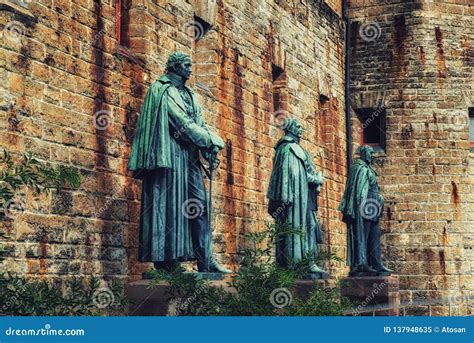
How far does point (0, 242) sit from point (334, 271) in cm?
1078

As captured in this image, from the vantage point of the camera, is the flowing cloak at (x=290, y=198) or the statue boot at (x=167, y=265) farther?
the flowing cloak at (x=290, y=198)

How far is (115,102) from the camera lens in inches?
436

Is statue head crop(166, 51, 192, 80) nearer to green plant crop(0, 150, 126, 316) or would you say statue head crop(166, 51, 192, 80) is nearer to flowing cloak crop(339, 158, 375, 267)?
green plant crop(0, 150, 126, 316)

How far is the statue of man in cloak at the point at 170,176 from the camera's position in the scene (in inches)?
359

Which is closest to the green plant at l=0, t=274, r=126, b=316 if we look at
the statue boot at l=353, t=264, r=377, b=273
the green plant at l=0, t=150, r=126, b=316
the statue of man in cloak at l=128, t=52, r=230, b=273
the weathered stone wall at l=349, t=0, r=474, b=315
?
the green plant at l=0, t=150, r=126, b=316

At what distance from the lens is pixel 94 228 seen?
10461 millimetres

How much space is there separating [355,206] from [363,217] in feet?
0.67

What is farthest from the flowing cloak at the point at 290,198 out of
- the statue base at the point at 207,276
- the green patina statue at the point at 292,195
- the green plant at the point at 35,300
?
the green plant at the point at 35,300

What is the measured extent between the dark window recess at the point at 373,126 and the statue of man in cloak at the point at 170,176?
1191 centimetres

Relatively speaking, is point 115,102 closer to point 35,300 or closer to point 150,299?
point 150,299

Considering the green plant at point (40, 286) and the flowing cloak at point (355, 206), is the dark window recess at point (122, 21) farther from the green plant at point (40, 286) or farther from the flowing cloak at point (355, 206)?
the flowing cloak at point (355, 206)

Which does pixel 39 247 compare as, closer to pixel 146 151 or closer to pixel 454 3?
pixel 146 151

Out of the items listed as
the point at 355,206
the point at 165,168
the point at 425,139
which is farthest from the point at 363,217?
the point at 425,139

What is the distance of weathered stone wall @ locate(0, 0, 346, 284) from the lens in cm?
941
